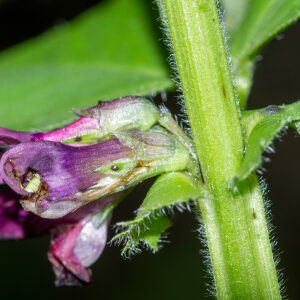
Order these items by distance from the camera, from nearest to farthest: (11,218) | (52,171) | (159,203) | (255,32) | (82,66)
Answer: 1. (159,203)
2. (52,171)
3. (11,218)
4. (255,32)
5. (82,66)

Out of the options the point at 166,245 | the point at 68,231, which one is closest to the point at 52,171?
the point at 68,231

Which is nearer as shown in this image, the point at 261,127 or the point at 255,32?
the point at 261,127

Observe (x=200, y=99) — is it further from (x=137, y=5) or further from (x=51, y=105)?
(x=137, y=5)

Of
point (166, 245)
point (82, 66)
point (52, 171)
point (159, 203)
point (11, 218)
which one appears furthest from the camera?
point (166, 245)

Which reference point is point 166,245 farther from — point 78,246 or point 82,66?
point 78,246

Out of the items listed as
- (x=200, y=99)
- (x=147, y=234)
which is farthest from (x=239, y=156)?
(x=147, y=234)

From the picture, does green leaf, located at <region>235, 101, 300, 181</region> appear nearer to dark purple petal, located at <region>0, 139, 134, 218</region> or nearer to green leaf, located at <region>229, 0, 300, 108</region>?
dark purple petal, located at <region>0, 139, 134, 218</region>
